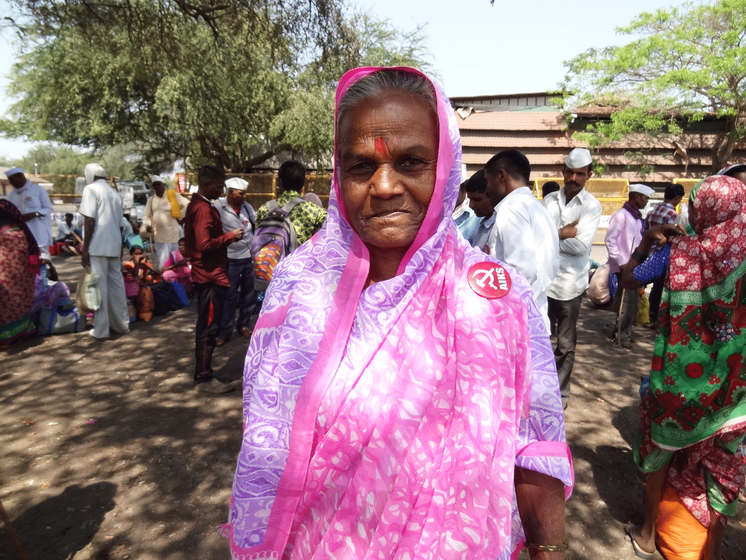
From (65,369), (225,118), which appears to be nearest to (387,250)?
(65,369)

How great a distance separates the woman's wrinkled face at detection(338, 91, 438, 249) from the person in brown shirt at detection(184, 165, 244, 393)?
3.64m

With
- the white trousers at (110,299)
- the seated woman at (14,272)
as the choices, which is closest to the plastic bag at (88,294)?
the white trousers at (110,299)

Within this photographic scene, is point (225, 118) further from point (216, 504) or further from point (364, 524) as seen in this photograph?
point (364, 524)

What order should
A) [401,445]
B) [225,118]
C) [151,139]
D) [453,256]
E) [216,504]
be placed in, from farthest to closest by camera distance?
1. [151,139]
2. [225,118]
3. [216,504]
4. [453,256]
5. [401,445]

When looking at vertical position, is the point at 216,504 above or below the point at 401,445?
below

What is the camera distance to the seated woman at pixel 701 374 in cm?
240

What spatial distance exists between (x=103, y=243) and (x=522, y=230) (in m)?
5.23

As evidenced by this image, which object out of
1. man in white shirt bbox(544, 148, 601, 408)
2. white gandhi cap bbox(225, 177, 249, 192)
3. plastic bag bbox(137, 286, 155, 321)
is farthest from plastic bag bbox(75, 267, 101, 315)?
man in white shirt bbox(544, 148, 601, 408)

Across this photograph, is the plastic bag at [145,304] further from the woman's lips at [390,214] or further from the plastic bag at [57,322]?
the woman's lips at [390,214]

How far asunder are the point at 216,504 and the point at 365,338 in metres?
2.59

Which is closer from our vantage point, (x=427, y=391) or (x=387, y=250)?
(x=427, y=391)

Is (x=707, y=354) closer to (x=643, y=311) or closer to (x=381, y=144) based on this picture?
(x=381, y=144)

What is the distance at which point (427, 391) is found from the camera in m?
1.16

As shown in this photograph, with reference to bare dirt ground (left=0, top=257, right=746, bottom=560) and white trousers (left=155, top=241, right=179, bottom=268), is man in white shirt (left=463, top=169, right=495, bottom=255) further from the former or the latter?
white trousers (left=155, top=241, right=179, bottom=268)
